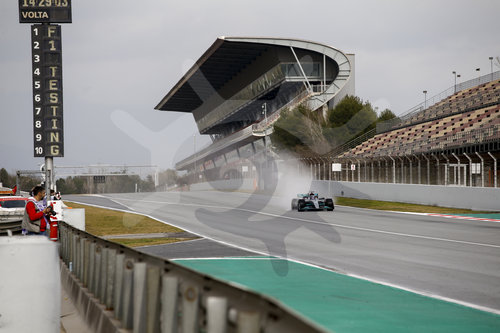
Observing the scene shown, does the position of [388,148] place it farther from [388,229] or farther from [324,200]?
[388,229]

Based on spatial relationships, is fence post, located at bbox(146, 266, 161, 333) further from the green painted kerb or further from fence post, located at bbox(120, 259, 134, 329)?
the green painted kerb

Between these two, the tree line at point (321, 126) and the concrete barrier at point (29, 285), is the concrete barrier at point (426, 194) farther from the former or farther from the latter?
the concrete barrier at point (29, 285)

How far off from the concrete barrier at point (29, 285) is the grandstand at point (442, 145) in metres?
25.2

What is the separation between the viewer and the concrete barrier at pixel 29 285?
659 centimetres

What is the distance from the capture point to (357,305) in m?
8.95

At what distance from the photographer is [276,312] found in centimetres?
287

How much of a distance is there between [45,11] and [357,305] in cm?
2412

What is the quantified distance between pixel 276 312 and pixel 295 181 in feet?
183

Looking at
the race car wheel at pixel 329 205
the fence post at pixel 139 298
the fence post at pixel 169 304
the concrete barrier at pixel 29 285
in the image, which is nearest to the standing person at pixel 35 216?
the concrete barrier at pixel 29 285

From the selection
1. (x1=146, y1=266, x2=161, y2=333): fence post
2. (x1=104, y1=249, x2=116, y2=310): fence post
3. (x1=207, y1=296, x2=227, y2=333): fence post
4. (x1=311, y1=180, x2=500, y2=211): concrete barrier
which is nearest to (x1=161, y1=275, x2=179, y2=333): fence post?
(x1=146, y1=266, x2=161, y2=333): fence post

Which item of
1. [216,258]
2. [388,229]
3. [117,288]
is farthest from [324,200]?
[117,288]

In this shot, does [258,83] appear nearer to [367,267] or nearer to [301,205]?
[301,205]

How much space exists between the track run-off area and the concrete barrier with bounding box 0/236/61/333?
3184 mm

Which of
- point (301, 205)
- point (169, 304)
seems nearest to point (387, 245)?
point (169, 304)
